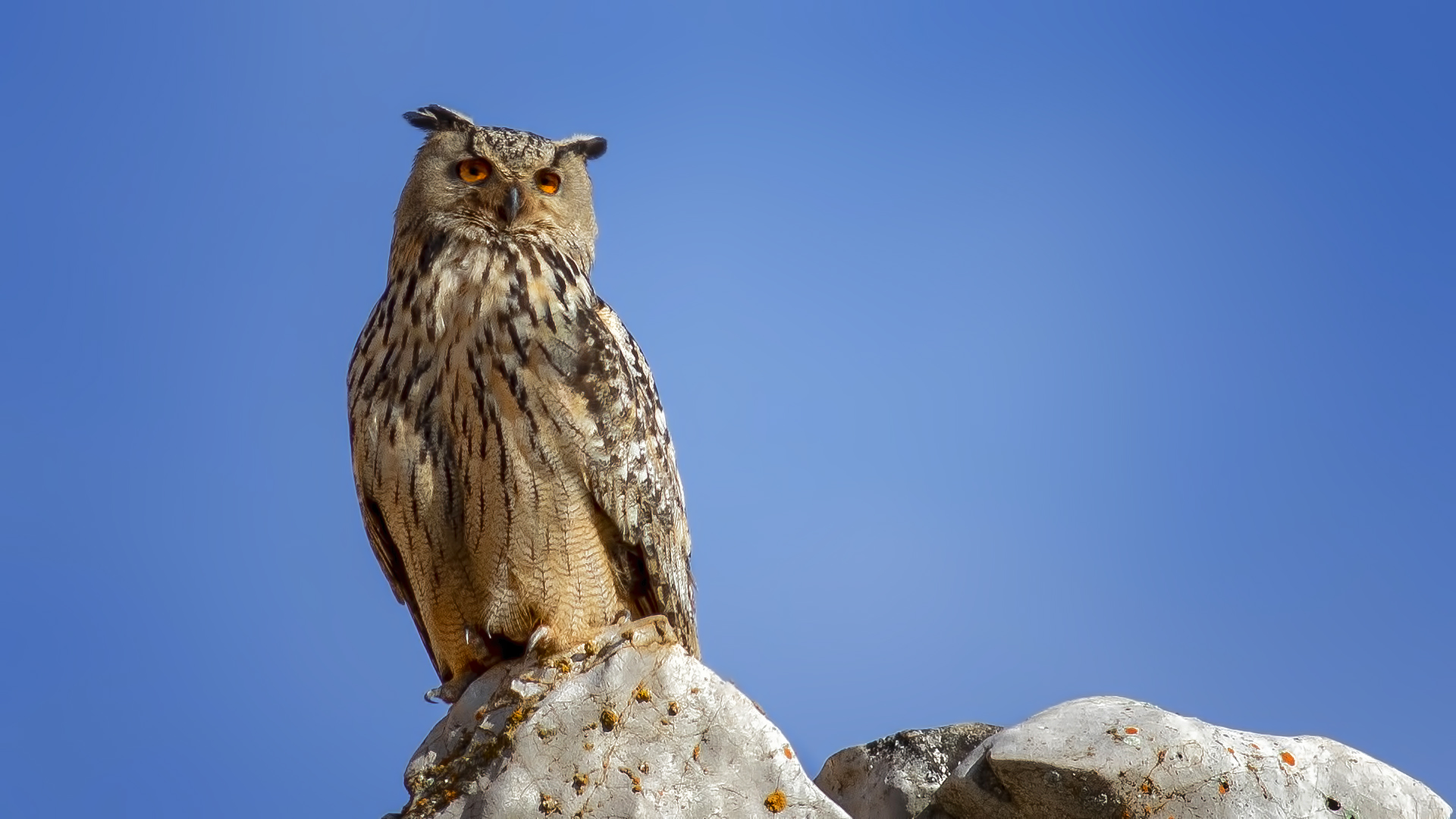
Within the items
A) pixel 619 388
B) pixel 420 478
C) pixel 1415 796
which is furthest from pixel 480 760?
pixel 1415 796

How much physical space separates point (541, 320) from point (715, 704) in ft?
3.84

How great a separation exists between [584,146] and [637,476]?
1.26 metres

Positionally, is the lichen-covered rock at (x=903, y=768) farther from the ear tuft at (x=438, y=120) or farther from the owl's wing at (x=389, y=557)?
the ear tuft at (x=438, y=120)

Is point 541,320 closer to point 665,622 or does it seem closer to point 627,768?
point 665,622

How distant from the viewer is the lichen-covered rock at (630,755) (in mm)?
3191

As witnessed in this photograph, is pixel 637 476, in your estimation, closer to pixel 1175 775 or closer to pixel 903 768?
pixel 903 768

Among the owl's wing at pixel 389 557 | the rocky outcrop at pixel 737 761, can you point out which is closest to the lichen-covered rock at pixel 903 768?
the rocky outcrop at pixel 737 761

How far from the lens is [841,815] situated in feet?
10.4

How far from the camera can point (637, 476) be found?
157 inches

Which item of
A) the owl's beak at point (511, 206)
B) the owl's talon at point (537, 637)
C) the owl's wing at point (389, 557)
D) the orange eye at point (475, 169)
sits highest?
the orange eye at point (475, 169)

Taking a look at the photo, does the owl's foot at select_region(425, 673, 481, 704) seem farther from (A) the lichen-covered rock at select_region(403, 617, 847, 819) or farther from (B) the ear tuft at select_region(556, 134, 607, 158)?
(B) the ear tuft at select_region(556, 134, 607, 158)

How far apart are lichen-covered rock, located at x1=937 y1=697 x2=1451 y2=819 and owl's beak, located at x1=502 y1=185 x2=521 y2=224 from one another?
6.46 feet

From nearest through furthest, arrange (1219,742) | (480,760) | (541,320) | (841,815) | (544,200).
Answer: (841,815)
(480,760)
(1219,742)
(541,320)
(544,200)

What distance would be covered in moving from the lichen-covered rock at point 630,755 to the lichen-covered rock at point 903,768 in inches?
40.7
